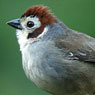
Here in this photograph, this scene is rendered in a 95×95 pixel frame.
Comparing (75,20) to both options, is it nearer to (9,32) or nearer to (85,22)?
(85,22)

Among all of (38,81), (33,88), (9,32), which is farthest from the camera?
(9,32)

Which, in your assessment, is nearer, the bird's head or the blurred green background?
the bird's head

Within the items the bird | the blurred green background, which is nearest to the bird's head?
the bird

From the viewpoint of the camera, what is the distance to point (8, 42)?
1057 cm

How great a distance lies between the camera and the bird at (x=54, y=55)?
332 inches

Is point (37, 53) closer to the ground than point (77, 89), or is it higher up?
higher up

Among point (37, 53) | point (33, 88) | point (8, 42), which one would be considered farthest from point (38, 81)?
point (8, 42)

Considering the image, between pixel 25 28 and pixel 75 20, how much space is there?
2.44m

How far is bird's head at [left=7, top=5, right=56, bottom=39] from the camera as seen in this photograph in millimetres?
8742

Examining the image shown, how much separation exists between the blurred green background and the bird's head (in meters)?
1.27

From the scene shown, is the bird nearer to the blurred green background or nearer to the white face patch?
the white face patch

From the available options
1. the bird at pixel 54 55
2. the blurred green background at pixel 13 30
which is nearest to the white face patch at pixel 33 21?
the bird at pixel 54 55

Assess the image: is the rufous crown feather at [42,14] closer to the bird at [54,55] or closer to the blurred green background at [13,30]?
the bird at [54,55]

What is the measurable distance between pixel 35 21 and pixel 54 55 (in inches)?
20.6
